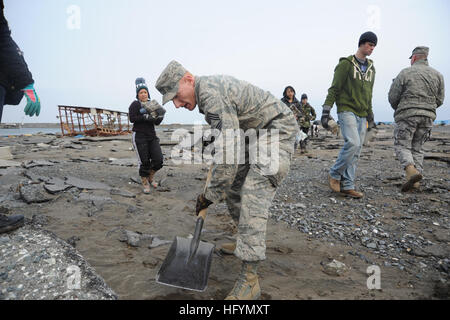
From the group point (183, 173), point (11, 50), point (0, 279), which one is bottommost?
point (183, 173)

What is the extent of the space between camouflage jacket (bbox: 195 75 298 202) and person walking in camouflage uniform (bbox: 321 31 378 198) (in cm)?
216

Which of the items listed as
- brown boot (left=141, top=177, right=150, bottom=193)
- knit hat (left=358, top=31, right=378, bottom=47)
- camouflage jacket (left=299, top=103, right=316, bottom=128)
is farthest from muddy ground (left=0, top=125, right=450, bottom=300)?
camouflage jacket (left=299, top=103, right=316, bottom=128)

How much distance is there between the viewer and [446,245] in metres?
2.43

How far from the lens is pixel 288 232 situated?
9.53ft

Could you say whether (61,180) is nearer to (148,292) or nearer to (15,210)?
(15,210)

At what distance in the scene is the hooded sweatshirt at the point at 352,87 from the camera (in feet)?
12.3

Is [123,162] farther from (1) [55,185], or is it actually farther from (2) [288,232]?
(2) [288,232]

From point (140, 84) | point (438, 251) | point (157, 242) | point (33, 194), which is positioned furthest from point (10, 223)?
point (438, 251)

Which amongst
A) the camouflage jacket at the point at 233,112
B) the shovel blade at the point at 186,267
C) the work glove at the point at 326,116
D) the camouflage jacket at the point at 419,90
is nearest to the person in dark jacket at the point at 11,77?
the shovel blade at the point at 186,267

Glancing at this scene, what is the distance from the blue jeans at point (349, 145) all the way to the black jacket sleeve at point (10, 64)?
4091 millimetres

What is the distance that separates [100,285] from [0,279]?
671 mm

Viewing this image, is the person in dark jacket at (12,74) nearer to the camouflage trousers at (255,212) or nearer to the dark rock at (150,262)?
the dark rock at (150,262)
